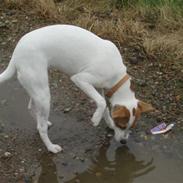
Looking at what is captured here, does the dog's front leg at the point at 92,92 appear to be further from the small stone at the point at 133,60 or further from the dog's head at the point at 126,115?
the small stone at the point at 133,60

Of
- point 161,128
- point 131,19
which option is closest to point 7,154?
point 161,128

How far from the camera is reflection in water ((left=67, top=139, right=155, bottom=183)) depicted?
544 centimetres

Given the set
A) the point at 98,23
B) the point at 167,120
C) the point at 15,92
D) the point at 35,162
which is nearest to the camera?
the point at 35,162

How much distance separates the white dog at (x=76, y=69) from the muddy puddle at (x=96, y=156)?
339 mm

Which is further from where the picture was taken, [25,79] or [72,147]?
[72,147]

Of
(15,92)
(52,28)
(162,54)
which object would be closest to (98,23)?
(162,54)

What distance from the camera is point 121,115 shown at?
5297mm

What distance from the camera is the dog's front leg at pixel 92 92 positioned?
5340mm

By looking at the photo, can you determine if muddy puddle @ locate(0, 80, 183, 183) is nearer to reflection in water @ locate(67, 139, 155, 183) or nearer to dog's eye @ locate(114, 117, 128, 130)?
reflection in water @ locate(67, 139, 155, 183)

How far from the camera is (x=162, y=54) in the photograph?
7188 millimetres

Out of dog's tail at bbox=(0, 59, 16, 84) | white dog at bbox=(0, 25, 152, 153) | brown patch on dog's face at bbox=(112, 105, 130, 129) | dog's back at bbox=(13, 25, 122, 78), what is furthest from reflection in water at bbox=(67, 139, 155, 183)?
dog's tail at bbox=(0, 59, 16, 84)

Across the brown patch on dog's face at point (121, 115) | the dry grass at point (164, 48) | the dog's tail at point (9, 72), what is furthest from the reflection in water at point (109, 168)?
the dry grass at point (164, 48)

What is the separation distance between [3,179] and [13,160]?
1.01ft

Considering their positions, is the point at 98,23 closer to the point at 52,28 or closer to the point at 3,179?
the point at 52,28
